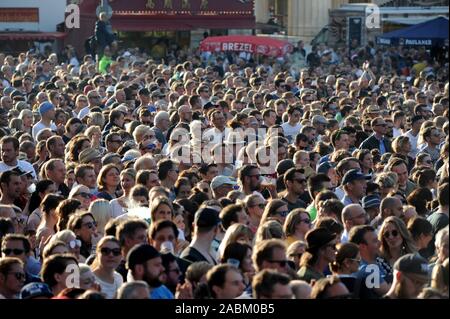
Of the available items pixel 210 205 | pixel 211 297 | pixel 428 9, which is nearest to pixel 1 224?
pixel 210 205

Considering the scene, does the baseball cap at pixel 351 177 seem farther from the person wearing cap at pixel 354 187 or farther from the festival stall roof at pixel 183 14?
the festival stall roof at pixel 183 14

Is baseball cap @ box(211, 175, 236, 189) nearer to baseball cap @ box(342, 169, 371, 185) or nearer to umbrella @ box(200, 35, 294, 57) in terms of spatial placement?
baseball cap @ box(342, 169, 371, 185)

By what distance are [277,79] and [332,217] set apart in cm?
1440

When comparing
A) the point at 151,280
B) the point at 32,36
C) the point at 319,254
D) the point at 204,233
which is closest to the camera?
the point at 151,280

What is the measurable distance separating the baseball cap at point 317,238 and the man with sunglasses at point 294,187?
2.89 meters

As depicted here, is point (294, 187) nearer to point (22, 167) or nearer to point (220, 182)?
point (220, 182)

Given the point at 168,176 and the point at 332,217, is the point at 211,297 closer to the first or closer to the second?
the point at 332,217

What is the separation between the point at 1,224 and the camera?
32.3ft

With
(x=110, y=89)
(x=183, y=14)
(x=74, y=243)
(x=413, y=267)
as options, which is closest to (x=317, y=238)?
(x=413, y=267)

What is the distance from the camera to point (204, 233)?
375 inches

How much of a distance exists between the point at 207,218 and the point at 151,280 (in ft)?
4.94

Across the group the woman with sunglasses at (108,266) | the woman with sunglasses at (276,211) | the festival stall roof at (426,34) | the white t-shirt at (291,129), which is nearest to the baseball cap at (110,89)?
the white t-shirt at (291,129)

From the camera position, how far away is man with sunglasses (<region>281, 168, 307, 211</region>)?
1220 centimetres

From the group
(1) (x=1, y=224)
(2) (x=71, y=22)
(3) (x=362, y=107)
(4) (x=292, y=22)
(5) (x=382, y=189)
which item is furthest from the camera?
(4) (x=292, y=22)
